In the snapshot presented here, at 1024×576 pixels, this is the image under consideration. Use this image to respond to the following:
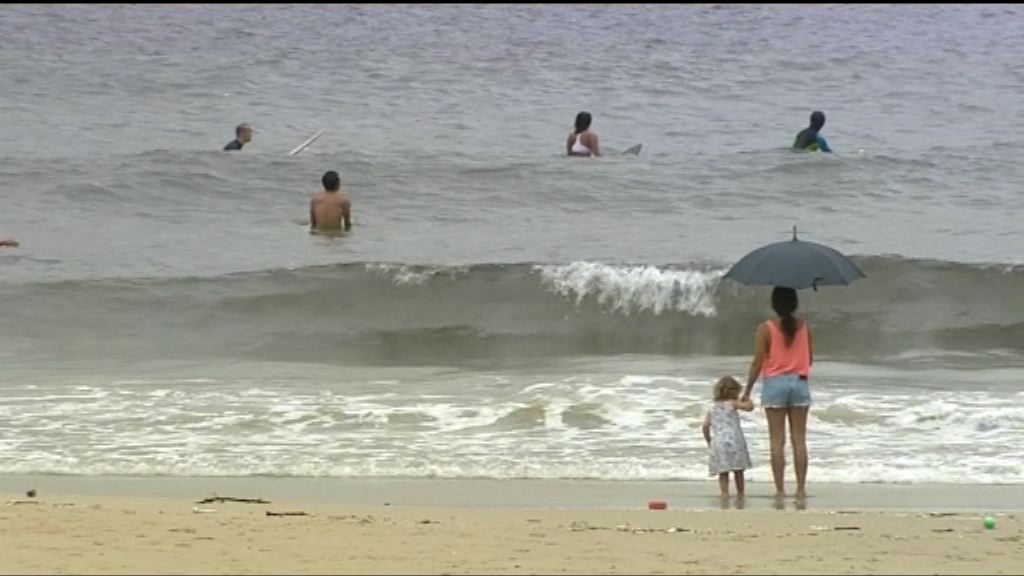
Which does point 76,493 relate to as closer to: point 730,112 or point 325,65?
point 730,112

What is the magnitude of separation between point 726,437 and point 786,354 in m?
0.51

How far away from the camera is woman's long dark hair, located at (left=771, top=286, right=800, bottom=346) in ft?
29.6

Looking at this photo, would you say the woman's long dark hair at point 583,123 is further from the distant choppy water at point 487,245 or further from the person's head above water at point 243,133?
the person's head above water at point 243,133

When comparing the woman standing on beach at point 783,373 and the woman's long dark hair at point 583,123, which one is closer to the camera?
the woman standing on beach at point 783,373

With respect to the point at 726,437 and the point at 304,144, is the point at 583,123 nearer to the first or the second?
the point at 304,144

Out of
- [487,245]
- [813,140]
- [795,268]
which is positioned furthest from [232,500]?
[813,140]

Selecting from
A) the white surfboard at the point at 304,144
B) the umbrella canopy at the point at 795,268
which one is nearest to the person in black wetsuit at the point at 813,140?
the white surfboard at the point at 304,144

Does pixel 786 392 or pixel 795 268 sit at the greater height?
pixel 795 268

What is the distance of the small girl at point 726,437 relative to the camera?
8773 mm

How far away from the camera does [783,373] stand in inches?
355

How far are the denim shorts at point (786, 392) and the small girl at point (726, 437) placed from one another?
0.50 feet

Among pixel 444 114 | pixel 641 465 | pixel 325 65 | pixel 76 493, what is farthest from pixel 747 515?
pixel 325 65

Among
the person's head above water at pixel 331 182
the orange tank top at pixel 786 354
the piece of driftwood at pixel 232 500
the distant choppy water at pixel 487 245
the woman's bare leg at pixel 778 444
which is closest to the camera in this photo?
the piece of driftwood at pixel 232 500

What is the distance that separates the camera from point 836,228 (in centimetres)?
1892
